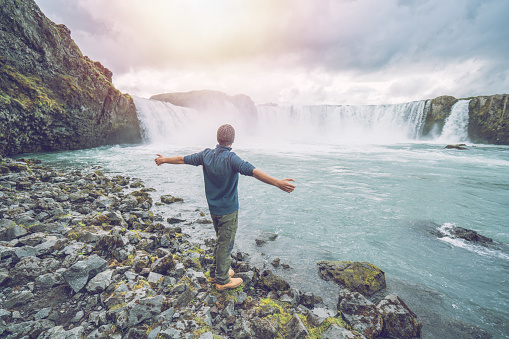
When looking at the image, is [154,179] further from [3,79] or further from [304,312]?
[3,79]

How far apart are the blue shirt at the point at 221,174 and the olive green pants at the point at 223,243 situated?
12 centimetres

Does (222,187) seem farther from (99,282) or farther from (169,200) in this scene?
(169,200)

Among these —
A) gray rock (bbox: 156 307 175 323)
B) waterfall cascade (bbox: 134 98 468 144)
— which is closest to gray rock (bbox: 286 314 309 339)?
gray rock (bbox: 156 307 175 323)

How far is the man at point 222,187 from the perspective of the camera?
10.3ft

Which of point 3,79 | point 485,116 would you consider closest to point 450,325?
point 3,79

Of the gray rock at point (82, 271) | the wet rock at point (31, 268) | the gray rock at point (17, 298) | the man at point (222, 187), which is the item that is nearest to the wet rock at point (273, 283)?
the man at point (222, 187)

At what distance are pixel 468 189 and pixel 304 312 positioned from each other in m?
14.2

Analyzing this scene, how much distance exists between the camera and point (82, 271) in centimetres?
319

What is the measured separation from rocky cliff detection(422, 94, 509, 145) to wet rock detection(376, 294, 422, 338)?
2357 inches

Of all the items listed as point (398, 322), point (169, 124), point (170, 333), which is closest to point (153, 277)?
point (170, 333)

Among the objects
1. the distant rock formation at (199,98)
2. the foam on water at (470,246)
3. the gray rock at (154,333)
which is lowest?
the foam on water at (470,246)

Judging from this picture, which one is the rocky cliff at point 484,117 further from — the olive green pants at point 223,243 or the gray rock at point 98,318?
the gray rock at point 98,318

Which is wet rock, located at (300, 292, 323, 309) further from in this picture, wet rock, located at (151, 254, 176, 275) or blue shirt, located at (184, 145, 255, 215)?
wet rock, located at (151, 254, 176, 275)

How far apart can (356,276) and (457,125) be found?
63.0 meters
